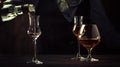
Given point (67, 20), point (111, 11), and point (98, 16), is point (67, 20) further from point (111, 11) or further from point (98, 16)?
point (111, 11)

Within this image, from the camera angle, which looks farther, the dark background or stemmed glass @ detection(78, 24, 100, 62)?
the dark background

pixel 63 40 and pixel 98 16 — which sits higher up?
pixel 98 16

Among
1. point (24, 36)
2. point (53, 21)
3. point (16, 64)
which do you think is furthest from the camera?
point (53, 21)

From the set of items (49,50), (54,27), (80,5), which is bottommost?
(49,50)

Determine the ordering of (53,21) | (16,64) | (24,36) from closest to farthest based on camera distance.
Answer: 1. (16,64)
2. (24,36)
3. (53,21)

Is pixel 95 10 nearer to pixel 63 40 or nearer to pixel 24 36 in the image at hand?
pixel 63 40

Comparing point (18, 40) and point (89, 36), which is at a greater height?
point (89, 36)

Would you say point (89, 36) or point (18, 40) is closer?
point (89, 36)

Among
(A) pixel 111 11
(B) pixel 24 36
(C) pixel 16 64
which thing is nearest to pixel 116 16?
(A) pixel 111 11

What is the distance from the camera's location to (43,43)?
3645mm

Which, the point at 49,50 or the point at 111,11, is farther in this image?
the point at 111,11

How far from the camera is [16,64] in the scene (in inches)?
55.4

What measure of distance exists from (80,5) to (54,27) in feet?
1.33

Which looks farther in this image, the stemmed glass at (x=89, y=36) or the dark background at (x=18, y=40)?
the dark background at (x=18, y=40)
